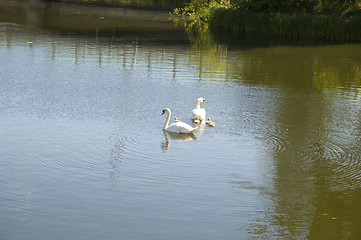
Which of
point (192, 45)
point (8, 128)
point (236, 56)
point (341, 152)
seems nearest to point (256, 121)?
point (341, 152)

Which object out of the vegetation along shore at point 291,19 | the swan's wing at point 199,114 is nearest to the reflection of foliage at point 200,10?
the vegetation along shore at point 291,19

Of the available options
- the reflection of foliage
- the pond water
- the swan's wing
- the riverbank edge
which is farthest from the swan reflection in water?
the reflection of foliage

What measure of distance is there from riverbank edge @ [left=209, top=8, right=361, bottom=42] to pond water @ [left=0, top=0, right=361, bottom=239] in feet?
37.3

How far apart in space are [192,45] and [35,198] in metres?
21.7

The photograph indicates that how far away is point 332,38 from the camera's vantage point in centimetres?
3594

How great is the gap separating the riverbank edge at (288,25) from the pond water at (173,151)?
11.4 metres

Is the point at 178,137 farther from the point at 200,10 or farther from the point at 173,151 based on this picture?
the point at 200,10

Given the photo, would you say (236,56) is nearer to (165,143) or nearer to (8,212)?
(165,143)

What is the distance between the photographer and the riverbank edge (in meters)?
35.9

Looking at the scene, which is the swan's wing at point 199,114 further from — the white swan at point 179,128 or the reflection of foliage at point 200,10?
the reflection of foliage at point 200,10

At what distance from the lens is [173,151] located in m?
13.4

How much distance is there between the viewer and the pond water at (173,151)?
32.8 ft

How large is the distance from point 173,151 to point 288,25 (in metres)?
25.9

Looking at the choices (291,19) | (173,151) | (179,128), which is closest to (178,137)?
(179,128)
